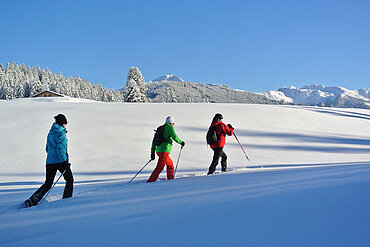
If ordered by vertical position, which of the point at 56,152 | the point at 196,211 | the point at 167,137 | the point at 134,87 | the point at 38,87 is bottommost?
the point at 196,211

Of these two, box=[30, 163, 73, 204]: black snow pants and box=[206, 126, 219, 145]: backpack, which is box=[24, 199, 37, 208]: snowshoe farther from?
box=[206, 126, 219, 145]: backpack

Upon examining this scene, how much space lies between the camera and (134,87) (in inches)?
1847

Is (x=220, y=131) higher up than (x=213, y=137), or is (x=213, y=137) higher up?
(x=220, y=131)

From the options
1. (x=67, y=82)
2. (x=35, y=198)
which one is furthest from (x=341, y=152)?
(x=67, y=82)

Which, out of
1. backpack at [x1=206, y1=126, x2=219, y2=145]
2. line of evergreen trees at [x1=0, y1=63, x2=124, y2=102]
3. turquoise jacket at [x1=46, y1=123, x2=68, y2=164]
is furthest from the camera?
line of evergreen trees at [x1=0, y1=63, x2=124, y2=102]

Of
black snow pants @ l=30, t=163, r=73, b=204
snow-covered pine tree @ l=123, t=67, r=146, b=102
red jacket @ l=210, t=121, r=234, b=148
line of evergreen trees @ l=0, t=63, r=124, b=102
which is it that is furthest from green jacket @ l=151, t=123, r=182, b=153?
line of evergreen trees @ l=0, t=63, r=124, b=102

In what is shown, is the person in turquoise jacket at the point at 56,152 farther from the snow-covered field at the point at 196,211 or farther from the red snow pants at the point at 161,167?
the red snow pants at the point at 161,167

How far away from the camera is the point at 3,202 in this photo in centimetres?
500

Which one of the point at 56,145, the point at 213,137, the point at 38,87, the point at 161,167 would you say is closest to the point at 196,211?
the point at 56,145

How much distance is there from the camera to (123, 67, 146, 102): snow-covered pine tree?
1844 inches

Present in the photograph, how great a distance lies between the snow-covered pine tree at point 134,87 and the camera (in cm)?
4684

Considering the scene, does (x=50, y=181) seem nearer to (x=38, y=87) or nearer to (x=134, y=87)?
(x=134, y=87)

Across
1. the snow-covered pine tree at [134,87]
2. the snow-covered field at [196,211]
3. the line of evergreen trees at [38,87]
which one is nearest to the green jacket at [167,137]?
the snow-covered field at [196,211]

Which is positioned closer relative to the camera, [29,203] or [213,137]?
[29,203]
